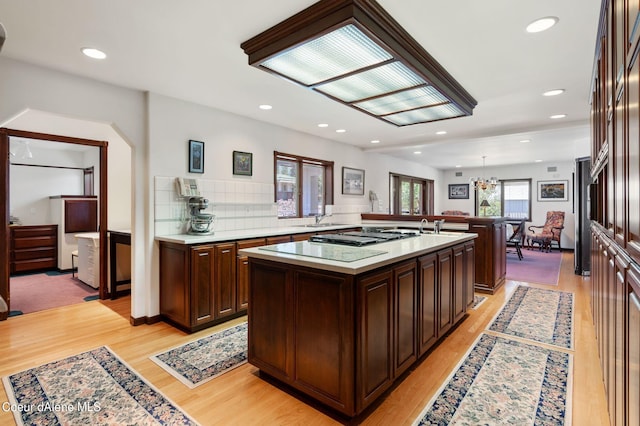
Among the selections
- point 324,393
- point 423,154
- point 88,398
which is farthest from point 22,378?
point 423,154

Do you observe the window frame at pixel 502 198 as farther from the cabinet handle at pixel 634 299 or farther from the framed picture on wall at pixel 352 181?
the cabinet handle at pixel 634 299

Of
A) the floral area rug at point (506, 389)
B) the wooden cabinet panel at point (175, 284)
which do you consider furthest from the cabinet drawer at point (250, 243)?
the floral area rug at point (506, 389)

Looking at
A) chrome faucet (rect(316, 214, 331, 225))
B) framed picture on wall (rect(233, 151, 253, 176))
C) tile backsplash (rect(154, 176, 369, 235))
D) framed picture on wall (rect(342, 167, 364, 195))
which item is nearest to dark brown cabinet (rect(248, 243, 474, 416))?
tile backsplash (rect(154, 176, 369, 235))

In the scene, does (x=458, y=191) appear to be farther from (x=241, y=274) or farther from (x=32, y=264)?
(x=32, y=264)

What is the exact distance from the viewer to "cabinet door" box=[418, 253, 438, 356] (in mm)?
2477

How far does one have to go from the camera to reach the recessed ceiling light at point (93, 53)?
2514mm

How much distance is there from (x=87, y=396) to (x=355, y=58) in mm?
2837

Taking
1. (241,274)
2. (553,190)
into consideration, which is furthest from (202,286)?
(553,190)

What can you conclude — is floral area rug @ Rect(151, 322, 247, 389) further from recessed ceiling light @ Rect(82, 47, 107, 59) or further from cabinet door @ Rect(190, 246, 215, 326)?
recessed ceiling light @ Rect(82, 47, 107, 59)

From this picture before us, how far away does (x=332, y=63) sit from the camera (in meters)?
2.32

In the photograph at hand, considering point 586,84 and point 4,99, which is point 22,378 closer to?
point 4,99

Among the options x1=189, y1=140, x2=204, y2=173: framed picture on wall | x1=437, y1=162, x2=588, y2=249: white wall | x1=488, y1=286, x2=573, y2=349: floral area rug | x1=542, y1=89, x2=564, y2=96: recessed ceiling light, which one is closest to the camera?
x1=488, y1=286, x2=573, y2=349: floral area rug

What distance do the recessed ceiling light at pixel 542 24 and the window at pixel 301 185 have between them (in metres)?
3.38

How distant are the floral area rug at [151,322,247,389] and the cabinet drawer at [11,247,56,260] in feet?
15.9
